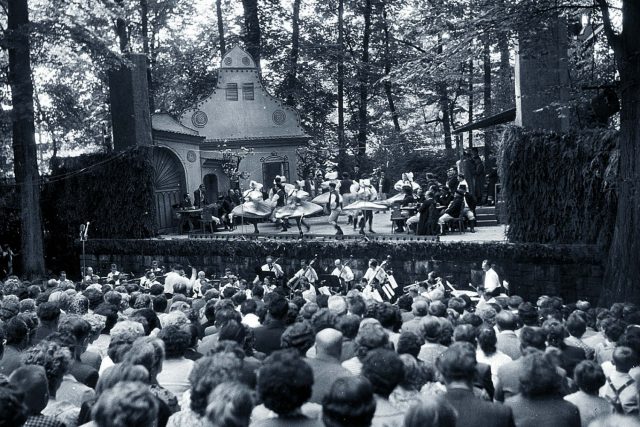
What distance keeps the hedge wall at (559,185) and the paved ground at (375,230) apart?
1.25 metres

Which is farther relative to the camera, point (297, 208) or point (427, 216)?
point (297, 208)

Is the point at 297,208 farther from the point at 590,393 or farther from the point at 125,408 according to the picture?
the point at 125,408

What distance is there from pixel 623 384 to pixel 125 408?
3657 mm

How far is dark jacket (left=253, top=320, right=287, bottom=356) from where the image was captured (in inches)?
251

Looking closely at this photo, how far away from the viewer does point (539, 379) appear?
Answer: 4039 mm

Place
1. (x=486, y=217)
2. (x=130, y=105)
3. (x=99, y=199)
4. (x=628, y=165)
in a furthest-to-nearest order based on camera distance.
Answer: (x=130, y=105) < (x=99, y=199) < (x=486, y=217) < (x=628, y=165)

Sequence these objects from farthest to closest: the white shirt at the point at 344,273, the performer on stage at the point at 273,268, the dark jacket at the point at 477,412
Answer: the performer on stage at the point at 273,268, the white shirt at the point at 344,273, the dark jacket at the point at 477,412

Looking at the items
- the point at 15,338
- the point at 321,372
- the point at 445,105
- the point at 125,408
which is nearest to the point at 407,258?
the point at 15,338

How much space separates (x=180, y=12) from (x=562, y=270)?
27.9 metres

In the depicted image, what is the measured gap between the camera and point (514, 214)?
1578cm

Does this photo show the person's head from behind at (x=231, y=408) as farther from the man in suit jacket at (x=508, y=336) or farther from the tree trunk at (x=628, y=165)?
the tree trunk at (x=628, y=165)

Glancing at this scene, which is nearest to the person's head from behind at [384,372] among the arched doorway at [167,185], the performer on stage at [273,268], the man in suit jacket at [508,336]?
the man in suit jacket at [508,336]

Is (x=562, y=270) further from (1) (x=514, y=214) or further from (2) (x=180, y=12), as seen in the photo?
(2) (x=180, y=12)

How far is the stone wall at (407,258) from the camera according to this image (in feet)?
48.4
